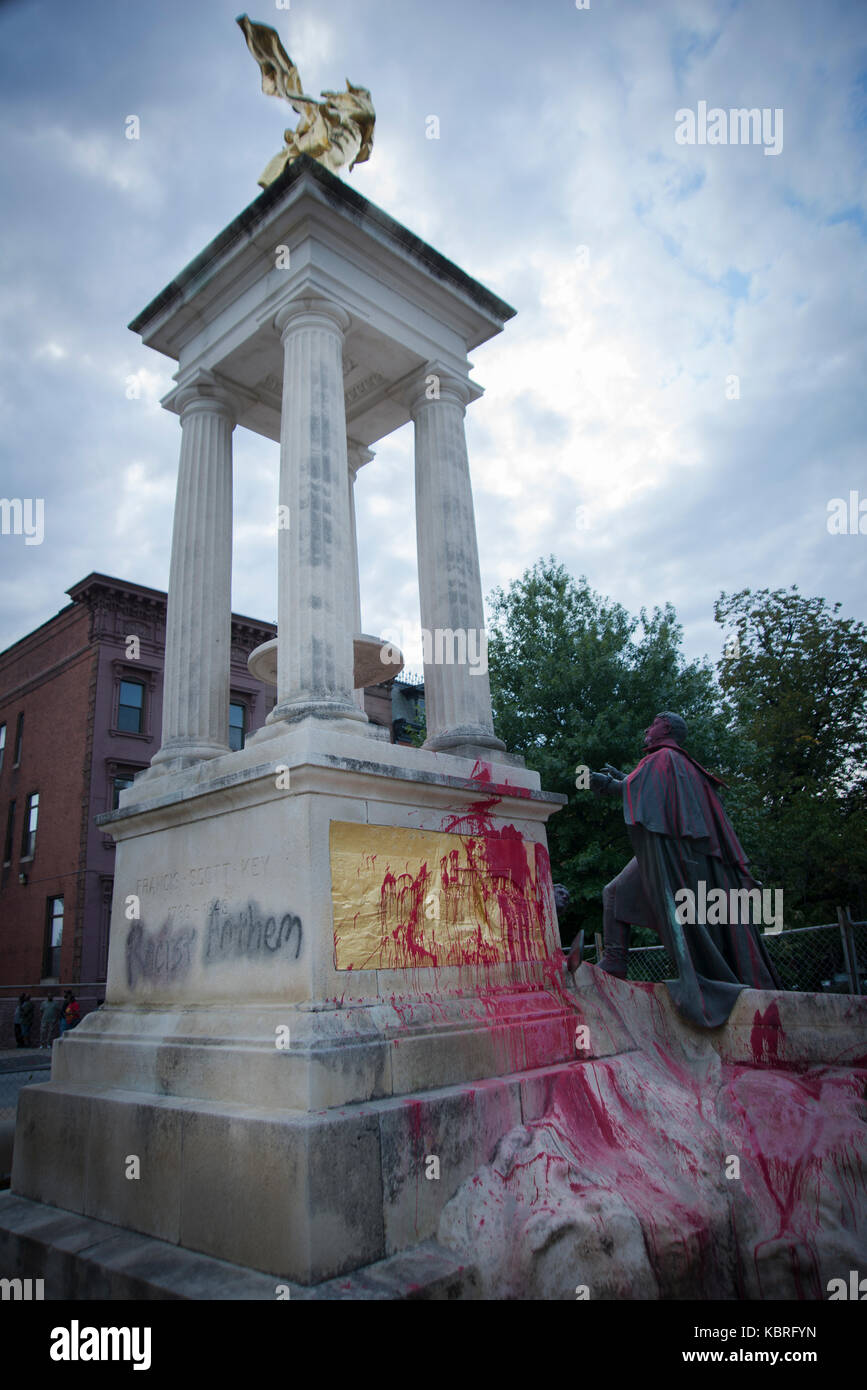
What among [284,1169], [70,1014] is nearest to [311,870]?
[284,1169]

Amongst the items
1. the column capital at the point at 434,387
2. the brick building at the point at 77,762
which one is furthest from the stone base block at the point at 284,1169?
the brick building at the point at 77,762

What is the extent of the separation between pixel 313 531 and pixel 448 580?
152 cm

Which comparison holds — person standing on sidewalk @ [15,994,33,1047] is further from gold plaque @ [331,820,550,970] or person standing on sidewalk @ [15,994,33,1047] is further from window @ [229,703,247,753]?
gold plaque @ [331,820,550,970]

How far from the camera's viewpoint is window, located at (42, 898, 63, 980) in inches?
1170

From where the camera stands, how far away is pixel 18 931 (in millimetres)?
31891

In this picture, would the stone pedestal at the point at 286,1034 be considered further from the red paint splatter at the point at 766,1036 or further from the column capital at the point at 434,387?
the column capital at the point at 434,387

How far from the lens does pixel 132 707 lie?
104ft

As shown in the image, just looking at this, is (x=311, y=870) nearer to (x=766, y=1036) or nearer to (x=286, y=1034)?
(x=286, y=1034)

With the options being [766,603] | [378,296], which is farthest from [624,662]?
[378,296]

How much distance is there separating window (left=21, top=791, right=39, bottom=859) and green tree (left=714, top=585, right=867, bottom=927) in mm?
A: 25587

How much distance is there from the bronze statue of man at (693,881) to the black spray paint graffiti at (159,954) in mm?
3476

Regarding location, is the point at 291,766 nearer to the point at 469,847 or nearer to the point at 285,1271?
the point at 469,847

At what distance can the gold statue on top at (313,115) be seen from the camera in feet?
26.2
